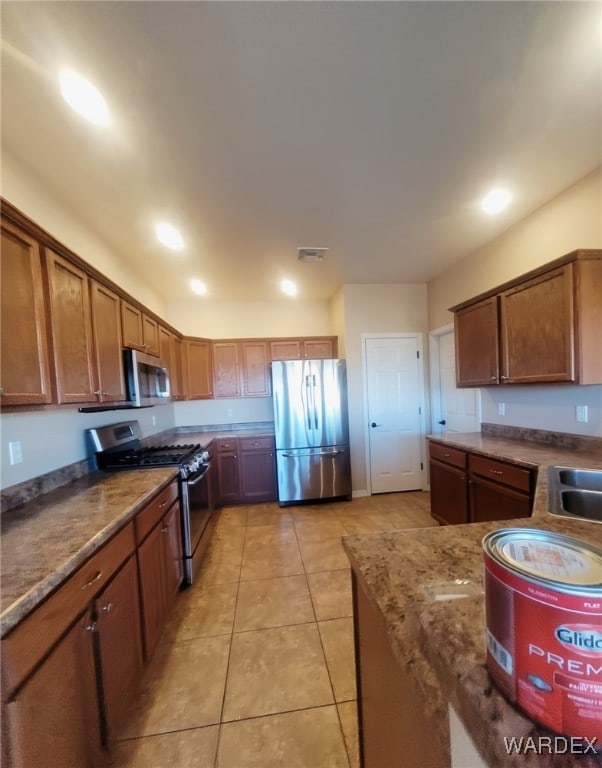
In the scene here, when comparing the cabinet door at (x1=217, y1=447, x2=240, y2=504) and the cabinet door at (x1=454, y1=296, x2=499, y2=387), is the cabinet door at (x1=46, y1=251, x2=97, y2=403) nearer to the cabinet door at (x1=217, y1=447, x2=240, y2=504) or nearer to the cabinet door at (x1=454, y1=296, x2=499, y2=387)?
the cabinet door at (x1=217, y1=447, x2=240, y2=504)

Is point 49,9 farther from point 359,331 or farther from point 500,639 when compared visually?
point 359,331

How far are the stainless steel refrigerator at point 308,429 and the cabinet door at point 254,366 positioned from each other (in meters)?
0.59

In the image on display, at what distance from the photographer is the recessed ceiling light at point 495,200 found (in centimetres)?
229

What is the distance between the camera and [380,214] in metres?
2.52

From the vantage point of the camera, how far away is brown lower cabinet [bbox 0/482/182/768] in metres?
0.86

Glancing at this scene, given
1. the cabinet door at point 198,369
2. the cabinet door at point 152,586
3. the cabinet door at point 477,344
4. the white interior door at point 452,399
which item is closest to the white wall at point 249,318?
the cabinet door at point 198,369

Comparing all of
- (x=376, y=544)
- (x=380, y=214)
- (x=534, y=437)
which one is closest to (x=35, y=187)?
(x=380, y=214)

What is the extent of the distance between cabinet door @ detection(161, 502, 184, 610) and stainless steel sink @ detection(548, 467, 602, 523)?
213 cm

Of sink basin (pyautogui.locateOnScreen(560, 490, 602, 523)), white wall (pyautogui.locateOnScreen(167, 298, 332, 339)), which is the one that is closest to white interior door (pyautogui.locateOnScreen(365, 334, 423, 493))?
white wall (pyautogui.locateOnScreen(167, 298, 332, 339))

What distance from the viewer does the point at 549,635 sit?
364 millimetres

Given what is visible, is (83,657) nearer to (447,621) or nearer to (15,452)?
(15,452)

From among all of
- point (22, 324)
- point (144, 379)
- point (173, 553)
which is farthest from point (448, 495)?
point (22, 324)

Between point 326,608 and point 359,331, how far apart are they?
9.80ft

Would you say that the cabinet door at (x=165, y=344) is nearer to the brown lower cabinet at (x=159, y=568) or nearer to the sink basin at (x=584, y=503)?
the brown lower cabinet at (x=159, y=568)
